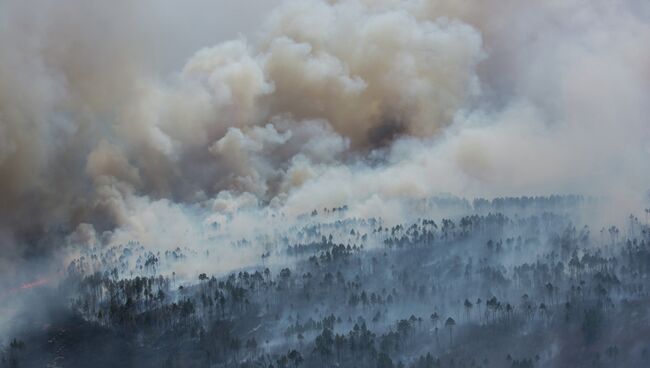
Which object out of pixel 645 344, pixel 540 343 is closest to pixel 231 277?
pixel 540 343

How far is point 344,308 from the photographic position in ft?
596

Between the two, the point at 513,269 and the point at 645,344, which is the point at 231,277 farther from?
the point at 645,344

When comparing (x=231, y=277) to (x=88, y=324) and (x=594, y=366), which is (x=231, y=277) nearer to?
(x=88, y=324)

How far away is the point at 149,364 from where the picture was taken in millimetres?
165625

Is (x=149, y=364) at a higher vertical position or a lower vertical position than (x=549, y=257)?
lower

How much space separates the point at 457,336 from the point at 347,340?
19.0m

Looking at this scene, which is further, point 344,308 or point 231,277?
point 231,277

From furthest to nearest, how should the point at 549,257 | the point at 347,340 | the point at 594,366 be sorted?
the point at 549,257, the point at 347,340, the point at 594,366

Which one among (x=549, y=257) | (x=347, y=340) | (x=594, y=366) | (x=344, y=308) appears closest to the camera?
(x=594, y=366)

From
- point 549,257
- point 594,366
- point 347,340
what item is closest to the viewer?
point 594,366

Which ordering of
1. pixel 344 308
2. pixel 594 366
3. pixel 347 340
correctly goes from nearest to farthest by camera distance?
pixel 594 366
pixel 347 340
pixel 344 308

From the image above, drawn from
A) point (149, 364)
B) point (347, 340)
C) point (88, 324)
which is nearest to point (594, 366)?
point (347, 340)

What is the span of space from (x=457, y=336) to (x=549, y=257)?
132 ft

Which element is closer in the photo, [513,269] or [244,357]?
[244,357]
